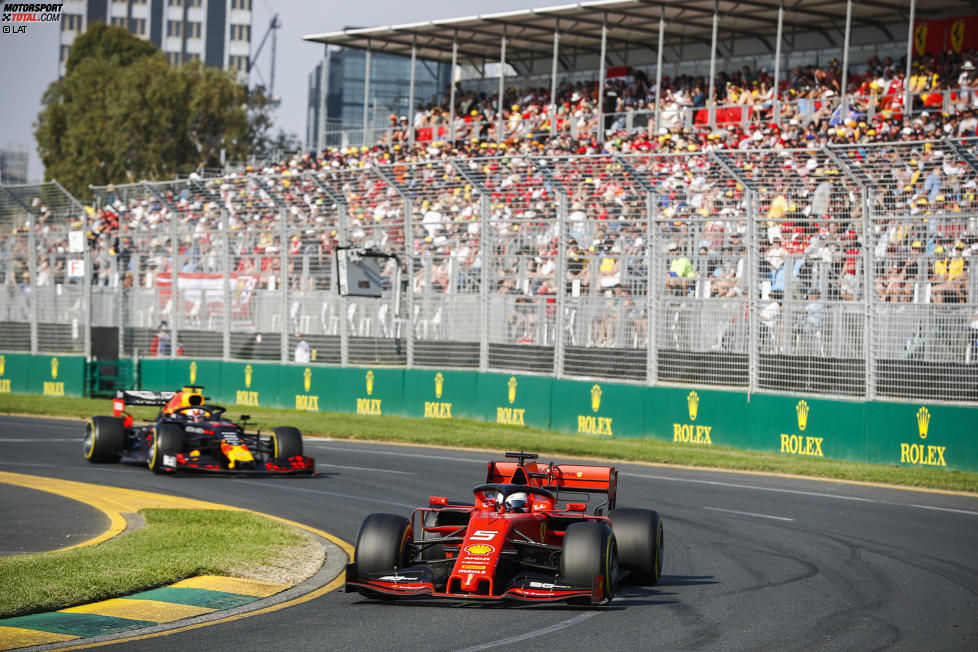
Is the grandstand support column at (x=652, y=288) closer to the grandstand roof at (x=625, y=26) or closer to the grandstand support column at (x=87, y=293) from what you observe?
the grandstand roof at (x=625, y=26)

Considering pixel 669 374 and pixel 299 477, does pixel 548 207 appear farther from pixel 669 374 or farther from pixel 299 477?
pixel 299 477

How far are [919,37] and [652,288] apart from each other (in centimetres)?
1375

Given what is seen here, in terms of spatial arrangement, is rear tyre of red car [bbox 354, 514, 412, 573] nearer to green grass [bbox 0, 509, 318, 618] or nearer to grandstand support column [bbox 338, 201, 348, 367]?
green grass [bbox 0, 509, 318, 618]

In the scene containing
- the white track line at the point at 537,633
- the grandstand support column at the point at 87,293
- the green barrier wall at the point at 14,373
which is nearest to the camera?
the white track line at the point at 537,633

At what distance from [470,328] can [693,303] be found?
539cm

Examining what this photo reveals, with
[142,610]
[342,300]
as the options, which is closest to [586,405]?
[342,300]

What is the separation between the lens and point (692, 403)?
2233 cm

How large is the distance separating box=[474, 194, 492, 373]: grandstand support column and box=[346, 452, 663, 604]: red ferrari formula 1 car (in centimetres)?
1457

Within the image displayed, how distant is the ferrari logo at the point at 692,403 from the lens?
2228cm

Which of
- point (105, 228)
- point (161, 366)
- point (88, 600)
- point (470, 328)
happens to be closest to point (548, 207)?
point (470, 328)

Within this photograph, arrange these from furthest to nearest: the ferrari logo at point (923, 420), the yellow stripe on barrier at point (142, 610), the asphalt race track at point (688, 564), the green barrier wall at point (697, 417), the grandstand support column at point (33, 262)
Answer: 1. the grandstand support column at point (33, 262)
2. the green barrier wall at point (697, 417)
3. the ferrari logo at point (923, 420)
4. the yellow stripe on barrier at point (142, 610)
5. the asphalt race track at point (688, 564)

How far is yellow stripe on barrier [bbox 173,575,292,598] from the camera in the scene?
9.30m

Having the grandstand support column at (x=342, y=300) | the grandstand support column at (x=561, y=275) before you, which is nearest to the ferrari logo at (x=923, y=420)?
the grandstand support column at (x=561, y=275)

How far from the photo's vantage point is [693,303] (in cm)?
2219
